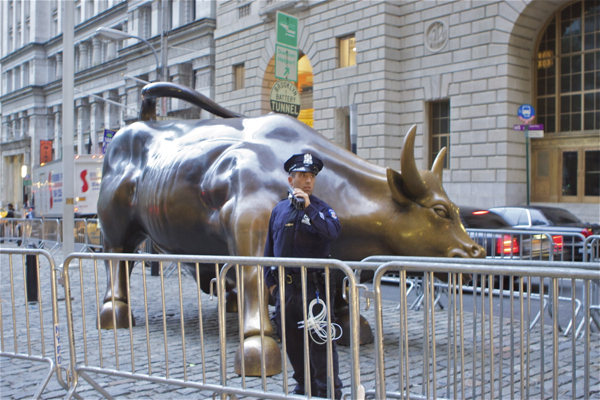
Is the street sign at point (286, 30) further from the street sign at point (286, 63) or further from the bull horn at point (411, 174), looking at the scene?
the bull horn at point (411, 174)

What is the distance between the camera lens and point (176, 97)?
23.7 feet

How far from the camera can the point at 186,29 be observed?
3612 centimetres

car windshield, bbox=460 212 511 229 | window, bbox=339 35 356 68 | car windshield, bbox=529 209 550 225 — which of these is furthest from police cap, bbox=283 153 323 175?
window, bbox=339 35 356 68

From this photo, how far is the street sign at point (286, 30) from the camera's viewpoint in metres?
12.4

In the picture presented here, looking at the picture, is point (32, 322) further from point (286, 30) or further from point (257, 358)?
point (286, 30)

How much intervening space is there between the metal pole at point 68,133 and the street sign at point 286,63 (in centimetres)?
386

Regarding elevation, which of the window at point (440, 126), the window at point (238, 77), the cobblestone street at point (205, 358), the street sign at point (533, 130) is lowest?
the cobblestone street at point (205, 358)

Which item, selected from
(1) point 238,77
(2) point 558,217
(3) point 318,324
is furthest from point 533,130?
(1) point 238,77

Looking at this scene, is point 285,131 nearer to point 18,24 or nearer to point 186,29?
point 186,29

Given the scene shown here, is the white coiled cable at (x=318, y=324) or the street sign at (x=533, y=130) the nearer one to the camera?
the white coiled cable at (x=318, y=324)

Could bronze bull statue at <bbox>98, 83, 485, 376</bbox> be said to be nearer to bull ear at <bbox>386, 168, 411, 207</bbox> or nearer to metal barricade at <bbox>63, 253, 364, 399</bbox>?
bull ear at <bbox>386, 168, 411, 207</bbox>

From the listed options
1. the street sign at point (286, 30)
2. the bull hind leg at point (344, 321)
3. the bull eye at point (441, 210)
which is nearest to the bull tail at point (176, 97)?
the bull hind leg at point (344, 321)

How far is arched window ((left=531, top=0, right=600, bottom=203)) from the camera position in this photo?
821 inches

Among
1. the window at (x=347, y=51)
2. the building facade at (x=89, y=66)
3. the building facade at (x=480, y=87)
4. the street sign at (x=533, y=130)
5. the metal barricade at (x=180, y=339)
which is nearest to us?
the metal barricade at (x=180, y=339)
